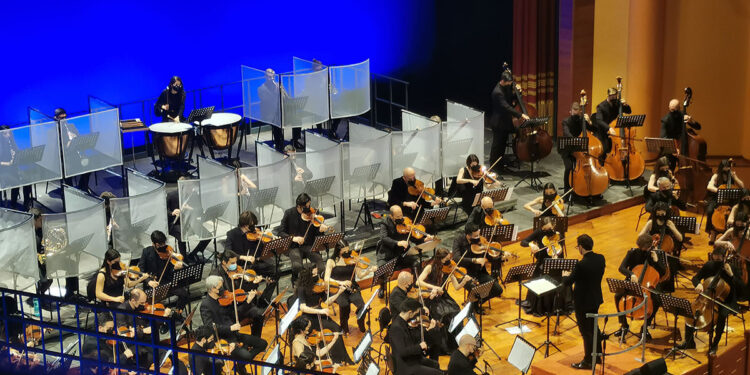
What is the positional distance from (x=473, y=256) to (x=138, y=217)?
11.1ft

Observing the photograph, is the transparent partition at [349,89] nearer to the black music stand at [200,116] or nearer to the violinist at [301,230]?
the black music stand at [200,116]

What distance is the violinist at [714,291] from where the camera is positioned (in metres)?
10.3

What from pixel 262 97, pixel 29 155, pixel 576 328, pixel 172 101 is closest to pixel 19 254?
pixel 29 155

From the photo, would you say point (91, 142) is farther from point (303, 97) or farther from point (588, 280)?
point (588, 280)

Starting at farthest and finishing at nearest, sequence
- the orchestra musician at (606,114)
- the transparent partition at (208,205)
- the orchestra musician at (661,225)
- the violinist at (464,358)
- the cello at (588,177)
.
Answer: the orchestra musician at (606,114), the cello at (588,177), the orchestra musician at (661,225), the transparent partition at (208,205), the violinist at (464,358)

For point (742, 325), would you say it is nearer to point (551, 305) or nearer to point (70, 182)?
point (551, 305)

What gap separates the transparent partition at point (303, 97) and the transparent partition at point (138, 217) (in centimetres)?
347

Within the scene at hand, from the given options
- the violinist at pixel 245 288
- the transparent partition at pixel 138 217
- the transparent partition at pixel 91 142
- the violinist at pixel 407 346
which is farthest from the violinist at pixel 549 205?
the transparent partition at pixel 91 142

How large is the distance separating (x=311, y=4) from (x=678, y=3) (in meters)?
5.20

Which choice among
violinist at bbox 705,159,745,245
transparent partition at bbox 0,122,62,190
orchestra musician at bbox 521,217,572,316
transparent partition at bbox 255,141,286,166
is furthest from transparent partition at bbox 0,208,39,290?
violinist at bbox 705,159,745,245

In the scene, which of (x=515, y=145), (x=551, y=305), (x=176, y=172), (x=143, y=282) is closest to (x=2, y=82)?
(x=176, y=172)

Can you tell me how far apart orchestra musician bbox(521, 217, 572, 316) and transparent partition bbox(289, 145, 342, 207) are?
231cm

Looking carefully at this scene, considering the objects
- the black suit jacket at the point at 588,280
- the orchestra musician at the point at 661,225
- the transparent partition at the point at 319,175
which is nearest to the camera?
the black suit jacket at the point at 588,280

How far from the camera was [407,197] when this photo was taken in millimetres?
12367
